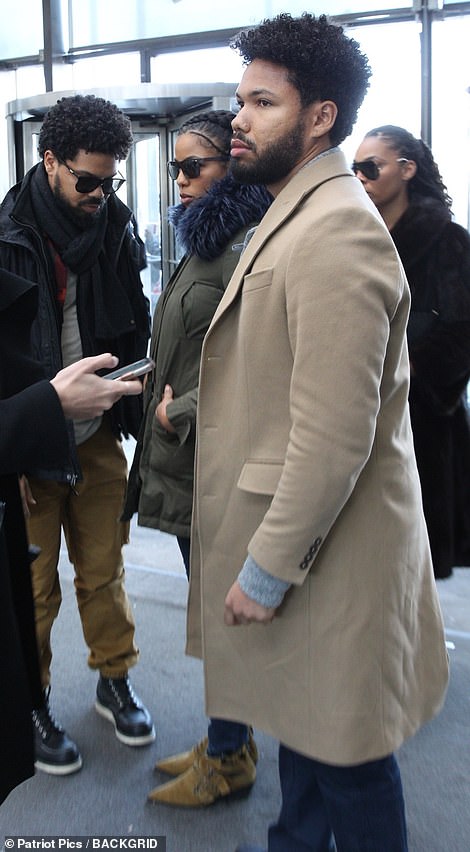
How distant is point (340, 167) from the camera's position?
1367 mm

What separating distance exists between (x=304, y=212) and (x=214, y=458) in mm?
457

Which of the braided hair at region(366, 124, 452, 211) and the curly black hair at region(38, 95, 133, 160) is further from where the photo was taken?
the braided hair at region(366, 124, 452, 211)

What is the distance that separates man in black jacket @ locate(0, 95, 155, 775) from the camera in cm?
217

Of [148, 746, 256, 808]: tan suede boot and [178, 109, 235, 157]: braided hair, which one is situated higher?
[178, 109, 235, 157]: braided hair

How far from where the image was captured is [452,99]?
4469mm

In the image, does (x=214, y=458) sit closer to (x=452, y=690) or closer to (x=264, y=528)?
(x=264, y=528)

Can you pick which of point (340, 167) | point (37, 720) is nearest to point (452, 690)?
point (37, 720)

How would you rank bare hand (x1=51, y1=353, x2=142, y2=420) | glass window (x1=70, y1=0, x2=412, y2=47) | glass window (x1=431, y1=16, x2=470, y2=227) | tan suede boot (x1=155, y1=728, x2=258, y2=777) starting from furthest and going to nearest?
glass window (x1=70, y1=0, x2=412, y2=47)
glass window (x1=431, y1=16, x2=470, y2=227)
tan suede boot (x1=155, y1=728, x2=258, y2=777)
bare hand (x1=51, y1=353, x2=142, y2=420)

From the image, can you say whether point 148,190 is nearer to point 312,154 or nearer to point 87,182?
point 87,182

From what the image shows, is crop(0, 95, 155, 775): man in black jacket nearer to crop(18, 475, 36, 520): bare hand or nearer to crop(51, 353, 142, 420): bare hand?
crop(18, 475, 36, 520): bare hand

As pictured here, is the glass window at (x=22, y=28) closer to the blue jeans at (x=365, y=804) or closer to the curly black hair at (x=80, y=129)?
the curly black hair at (x=80, y=129)

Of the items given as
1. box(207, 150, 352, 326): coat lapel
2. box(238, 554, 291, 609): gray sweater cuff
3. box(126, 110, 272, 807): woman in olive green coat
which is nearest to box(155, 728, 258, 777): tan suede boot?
box(126, 110, 272, 807): woman in olive green coat

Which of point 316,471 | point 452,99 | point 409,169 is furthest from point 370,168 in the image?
point 452,99

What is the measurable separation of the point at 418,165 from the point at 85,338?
112 cm
